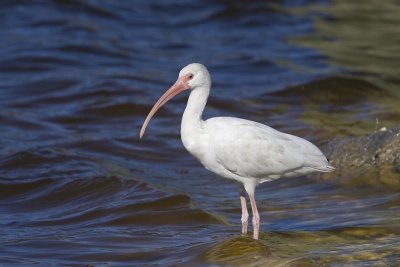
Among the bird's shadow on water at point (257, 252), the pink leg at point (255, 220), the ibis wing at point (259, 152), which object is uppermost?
the ibis wing at point (259, 152)

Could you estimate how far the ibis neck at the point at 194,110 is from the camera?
8977 mm

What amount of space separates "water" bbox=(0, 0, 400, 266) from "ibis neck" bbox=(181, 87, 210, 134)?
1115mm

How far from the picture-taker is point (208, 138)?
8.89 m

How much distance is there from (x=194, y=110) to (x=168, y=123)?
235 inches

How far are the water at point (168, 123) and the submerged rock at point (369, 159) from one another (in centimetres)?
19

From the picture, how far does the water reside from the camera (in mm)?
9164

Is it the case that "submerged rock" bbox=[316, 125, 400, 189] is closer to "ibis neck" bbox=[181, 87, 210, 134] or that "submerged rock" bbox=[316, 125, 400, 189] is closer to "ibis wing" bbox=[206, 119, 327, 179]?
"ibis wing" bbox=[206, 119, 327, 179]

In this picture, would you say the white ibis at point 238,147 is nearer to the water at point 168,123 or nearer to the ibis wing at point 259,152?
the ibis wing at point 259,152

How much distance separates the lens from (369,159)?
11.2 metres

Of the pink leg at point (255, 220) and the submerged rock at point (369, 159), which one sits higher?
the submerged rock at point (369, 159)

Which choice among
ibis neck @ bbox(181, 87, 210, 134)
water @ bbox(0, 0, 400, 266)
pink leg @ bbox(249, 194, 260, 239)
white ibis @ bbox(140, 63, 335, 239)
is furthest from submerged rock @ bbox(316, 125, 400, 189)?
ibis neck @ bbox(181, 87, 210, 134)

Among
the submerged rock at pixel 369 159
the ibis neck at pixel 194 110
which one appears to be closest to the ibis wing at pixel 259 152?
the ibis neck at pixel 194 110

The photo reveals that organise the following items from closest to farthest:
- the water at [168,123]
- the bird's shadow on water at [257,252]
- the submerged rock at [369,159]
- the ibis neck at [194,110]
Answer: the bird's shadow on water at [257,252], the ibis neck at [194,110], the water at [168,123], the submerged rock at [369,159]

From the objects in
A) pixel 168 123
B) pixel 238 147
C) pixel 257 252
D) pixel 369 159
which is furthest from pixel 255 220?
pixel 168 123
